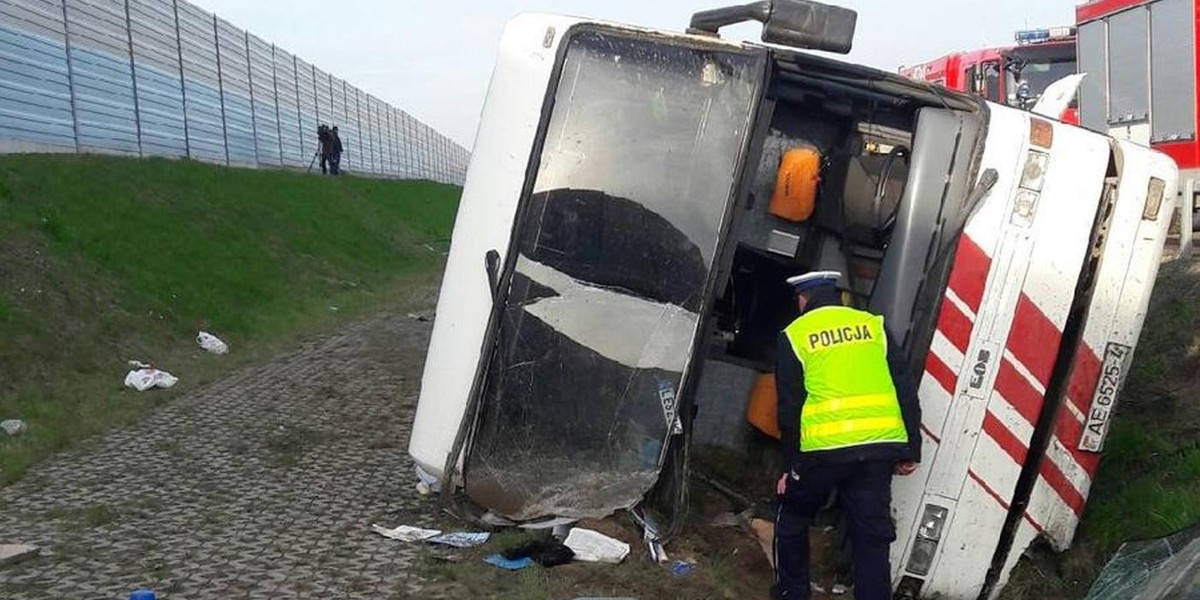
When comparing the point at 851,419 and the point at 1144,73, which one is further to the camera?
the point at 1144,73

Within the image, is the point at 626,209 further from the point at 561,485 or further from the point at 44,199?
the point at 44,199

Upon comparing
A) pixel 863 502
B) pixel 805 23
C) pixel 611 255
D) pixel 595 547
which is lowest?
pixel 595 547

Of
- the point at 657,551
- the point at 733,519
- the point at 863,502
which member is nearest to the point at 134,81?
the point at 733,519

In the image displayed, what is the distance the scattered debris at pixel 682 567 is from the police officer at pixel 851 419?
1.69ft

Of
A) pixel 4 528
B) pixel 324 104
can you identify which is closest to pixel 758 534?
pixel 4 528

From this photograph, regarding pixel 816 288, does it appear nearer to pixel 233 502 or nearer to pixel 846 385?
pixel 846 385

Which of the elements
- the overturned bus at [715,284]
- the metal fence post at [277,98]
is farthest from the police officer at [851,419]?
the metal fence post at [277,98]

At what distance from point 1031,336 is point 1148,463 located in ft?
5.00

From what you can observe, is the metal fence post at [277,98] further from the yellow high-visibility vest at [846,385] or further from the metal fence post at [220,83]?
the yellow high-visibility vest at [846,385]

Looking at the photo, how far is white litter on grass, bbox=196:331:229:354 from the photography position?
980 cm

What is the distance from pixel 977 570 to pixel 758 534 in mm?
978

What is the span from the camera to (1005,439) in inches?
177

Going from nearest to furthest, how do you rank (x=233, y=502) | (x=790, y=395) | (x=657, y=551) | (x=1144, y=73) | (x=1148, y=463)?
(x=790, y=395), (x=657, y=551), (x=233, y=502), (x=1148, y=463), (x=1144, y=73)

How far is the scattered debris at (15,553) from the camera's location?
4.54m
